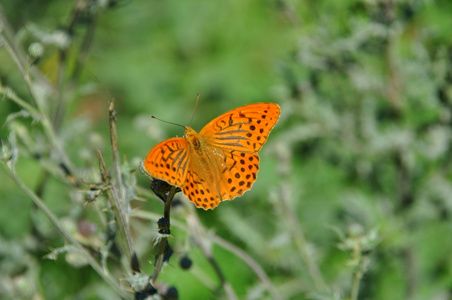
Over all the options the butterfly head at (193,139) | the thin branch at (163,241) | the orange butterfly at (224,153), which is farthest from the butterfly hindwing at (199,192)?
the butterfly head at (193,139)

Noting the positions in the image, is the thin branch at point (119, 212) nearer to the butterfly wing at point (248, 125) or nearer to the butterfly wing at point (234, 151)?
the butterfly wing at point (234, 151)

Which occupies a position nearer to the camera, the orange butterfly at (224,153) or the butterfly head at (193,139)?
the orange butterfly at (224,153)

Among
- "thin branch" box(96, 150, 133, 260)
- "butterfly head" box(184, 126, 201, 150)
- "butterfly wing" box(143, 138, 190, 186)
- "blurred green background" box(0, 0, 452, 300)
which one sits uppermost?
"butterfly wing" box(143, 138, 190, 186)

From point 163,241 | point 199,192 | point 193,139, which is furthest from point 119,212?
point 193,139

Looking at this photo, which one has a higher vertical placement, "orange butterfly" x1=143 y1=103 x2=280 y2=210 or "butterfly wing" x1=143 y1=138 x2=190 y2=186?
"butterfly wing" x1=143 y1=138 x2=190 y2=186

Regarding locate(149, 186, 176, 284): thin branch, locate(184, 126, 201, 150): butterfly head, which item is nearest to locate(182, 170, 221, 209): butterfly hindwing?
locate(149, 186, 176, 284): thin branch

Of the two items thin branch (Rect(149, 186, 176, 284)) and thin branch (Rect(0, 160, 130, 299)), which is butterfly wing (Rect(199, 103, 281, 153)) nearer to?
thin branch (Rect(149, 186, 176, 284))

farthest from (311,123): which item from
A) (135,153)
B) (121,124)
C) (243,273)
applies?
(121,124)
